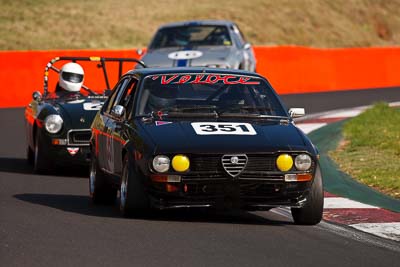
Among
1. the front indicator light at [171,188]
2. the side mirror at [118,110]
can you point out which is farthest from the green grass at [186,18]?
the front indicator light at [171,188]

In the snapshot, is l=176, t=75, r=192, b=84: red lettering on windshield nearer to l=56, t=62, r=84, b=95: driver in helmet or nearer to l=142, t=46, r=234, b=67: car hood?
l=56, t=62, r=84, b=95: driver in helmet

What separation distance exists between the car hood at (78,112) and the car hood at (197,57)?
7.49 metres

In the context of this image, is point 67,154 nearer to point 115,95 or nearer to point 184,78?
point 115,95

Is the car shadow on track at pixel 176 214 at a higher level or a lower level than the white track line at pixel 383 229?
higher

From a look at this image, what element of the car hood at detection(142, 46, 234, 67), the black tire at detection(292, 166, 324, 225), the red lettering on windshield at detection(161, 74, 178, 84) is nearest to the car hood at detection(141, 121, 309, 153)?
the black tire at detection(292, 166, 324, 225)

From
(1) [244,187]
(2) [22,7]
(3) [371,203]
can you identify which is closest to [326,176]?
(3) [371,203]

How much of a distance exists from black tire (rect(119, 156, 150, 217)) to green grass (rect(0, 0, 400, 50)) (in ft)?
101

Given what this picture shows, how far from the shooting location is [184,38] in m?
24.0

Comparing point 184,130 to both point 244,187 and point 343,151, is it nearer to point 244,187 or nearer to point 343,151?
point 244,187

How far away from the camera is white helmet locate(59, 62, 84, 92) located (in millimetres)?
16203

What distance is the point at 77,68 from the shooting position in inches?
642

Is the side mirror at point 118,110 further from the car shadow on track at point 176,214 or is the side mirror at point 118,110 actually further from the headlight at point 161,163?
the headlight at point 161,163

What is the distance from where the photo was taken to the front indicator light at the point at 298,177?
1004cm

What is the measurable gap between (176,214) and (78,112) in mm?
4308
